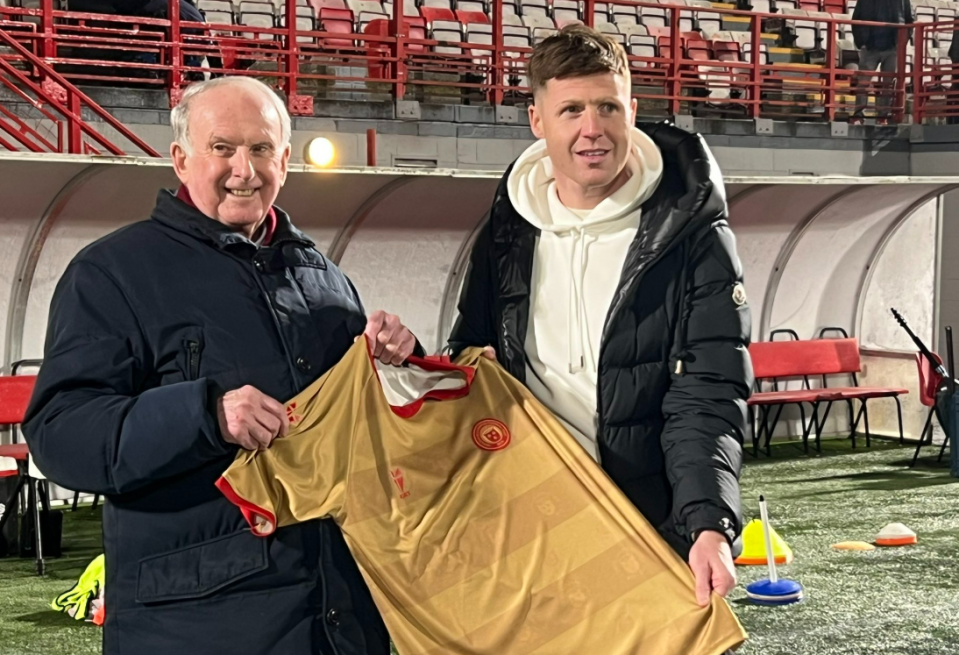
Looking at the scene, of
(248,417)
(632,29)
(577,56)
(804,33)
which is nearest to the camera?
(248,417)

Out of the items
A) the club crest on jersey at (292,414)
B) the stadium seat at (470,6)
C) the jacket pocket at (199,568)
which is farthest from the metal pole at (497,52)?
the jacket pocket at (199,568)

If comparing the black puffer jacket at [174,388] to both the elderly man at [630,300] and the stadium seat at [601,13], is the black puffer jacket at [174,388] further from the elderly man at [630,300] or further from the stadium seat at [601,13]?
the stadium seat at [601,13]

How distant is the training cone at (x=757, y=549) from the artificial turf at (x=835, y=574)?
0.20 feet

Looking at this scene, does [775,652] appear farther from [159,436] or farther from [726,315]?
[159,436]

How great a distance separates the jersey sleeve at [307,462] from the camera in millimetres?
2434

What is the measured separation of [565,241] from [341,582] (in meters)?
0.84

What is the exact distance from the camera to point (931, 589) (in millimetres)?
6488

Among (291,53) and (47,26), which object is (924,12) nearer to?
(291,53)

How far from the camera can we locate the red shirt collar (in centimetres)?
258

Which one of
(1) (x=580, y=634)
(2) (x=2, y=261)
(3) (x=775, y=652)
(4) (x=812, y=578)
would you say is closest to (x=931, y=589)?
(4) (x=812, y=578)

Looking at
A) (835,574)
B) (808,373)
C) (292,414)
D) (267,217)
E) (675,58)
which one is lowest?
(835,574)

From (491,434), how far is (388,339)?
35 cm

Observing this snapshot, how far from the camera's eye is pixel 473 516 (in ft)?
9.06

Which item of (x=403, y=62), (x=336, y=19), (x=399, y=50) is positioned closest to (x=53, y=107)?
(x=399, y=50)
